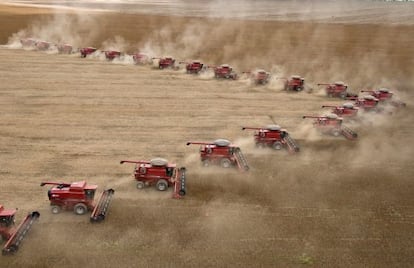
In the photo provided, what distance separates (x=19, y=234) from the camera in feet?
62.0

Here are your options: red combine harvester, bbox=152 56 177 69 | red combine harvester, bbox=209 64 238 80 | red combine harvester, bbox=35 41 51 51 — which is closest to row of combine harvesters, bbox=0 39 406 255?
red combine harvester, bbox=209 64 238 80

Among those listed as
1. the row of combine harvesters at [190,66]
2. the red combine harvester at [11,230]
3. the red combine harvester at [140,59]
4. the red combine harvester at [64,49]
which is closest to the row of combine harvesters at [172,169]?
the red combine harvester at [11,230]

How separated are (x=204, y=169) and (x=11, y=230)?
11.2 m

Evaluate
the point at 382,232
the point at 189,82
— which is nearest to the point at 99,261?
the point at 382,232

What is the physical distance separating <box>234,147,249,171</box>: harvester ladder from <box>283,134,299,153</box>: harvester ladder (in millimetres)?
3570

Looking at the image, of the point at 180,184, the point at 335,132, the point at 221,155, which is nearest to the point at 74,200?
the point at 180,184

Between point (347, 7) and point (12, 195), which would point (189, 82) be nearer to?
point (12, 195)

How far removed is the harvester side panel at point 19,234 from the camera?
59.0 ft

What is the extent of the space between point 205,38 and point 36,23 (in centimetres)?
3156

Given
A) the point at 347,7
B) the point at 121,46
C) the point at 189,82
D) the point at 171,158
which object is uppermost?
the point at 347,7

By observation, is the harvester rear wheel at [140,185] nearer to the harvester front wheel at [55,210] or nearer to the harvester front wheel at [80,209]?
the harvester front wheel at [80,209]

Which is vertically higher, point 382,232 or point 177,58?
point 177,58

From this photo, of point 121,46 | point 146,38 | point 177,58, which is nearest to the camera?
point 177,58

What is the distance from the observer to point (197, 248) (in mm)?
18766
